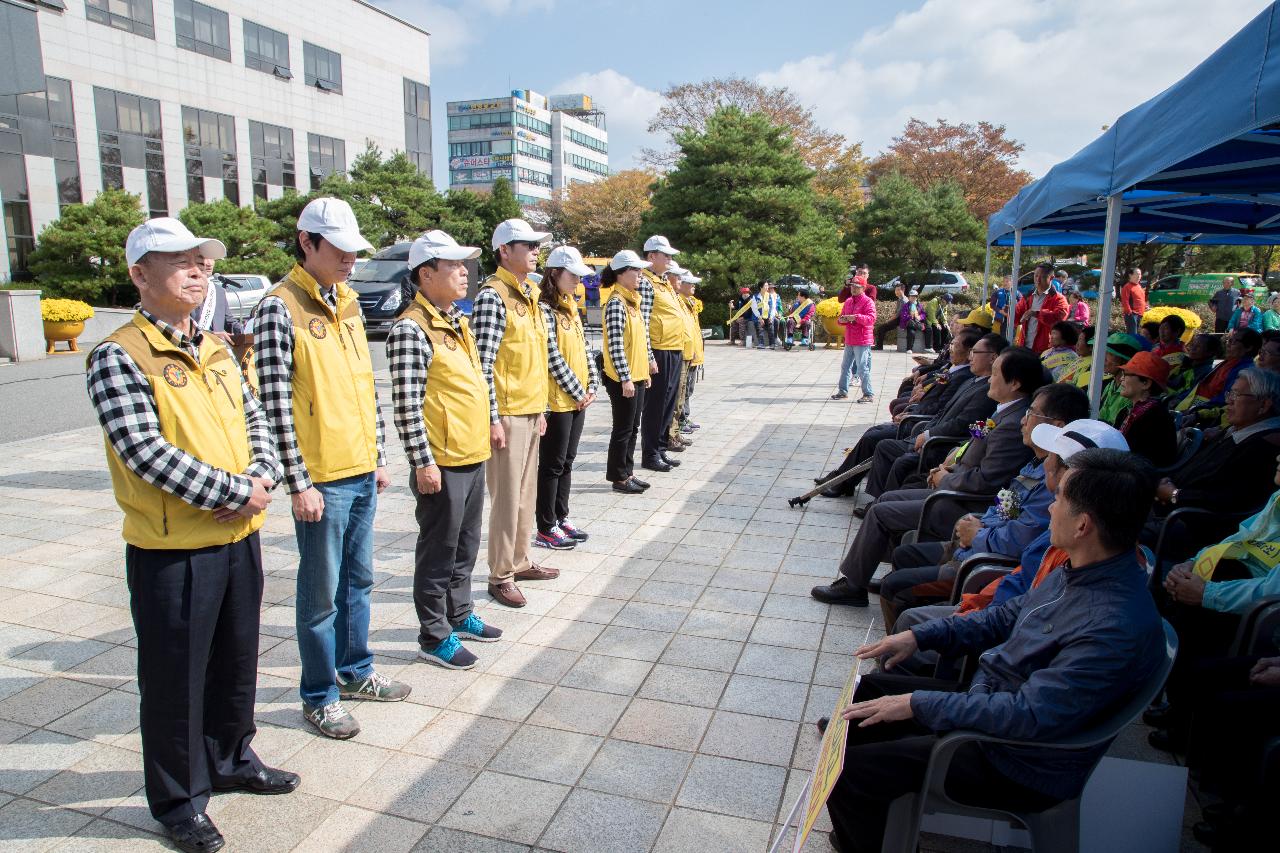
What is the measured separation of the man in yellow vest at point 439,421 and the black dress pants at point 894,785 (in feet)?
6.57

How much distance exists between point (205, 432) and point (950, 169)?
35.7 metres

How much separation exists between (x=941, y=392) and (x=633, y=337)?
2.54m

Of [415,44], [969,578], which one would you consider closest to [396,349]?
[969,578]

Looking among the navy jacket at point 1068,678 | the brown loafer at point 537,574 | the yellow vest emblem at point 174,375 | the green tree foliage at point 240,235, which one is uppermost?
the green tree foliage at point 240,235

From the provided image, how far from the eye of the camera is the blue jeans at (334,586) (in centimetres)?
308

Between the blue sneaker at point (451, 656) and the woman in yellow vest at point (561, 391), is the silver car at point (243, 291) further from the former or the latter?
the blue sneaker at point (451, 656)

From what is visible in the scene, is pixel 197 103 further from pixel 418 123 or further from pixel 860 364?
pixel 860 364

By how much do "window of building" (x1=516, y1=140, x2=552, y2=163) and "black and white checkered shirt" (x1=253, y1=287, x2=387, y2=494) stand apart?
A: 92.0 metres

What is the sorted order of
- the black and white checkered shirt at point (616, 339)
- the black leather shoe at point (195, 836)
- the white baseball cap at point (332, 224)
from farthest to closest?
the black and white checkered shirt at point (616, 339), the white baseball cap at point (332, 224), the black leather shoe at point (195, 836)

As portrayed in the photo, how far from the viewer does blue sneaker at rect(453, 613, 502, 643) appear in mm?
4039

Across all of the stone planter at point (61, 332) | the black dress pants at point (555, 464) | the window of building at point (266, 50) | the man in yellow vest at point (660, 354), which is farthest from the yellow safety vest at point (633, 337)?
the window of building at point (266, 50)

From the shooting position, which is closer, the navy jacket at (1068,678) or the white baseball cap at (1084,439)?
the navy jacket at (1068,678)

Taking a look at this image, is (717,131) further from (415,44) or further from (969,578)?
(415,44)

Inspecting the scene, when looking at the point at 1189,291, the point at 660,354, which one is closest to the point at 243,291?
the point at 660,354
